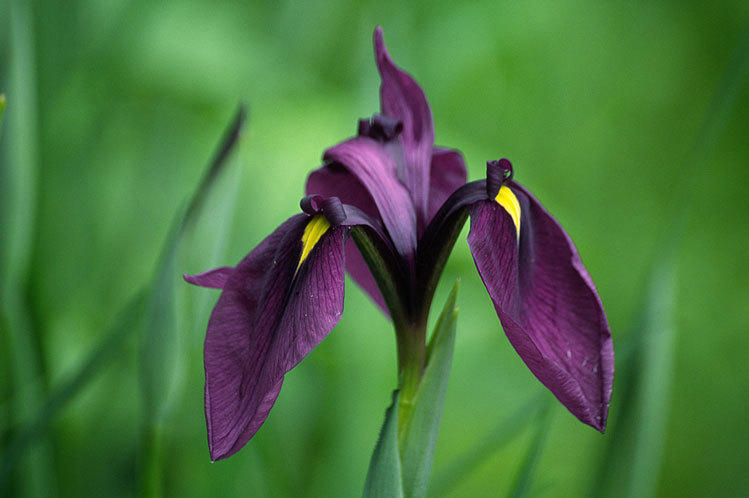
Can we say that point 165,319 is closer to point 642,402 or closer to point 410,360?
point 410,360

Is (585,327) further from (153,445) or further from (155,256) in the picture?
(155,256)

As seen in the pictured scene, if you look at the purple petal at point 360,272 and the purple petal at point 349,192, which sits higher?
the purple petal at point 349,192


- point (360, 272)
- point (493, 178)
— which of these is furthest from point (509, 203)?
point (360, 272)

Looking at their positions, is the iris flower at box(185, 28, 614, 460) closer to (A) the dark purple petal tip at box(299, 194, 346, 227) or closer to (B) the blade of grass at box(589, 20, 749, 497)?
(A) the dark purple petal tip at box(299, 194, 346, 227)

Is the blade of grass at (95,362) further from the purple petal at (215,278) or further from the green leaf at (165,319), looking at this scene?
the purple petal at (215,278)

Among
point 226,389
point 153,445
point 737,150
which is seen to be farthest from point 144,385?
point 737,150

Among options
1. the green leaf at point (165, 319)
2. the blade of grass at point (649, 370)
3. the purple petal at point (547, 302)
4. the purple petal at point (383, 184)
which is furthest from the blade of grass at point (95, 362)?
the blade of grass at point (649, 370)

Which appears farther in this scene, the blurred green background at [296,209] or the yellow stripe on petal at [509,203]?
the blurred green background at [296,209]
